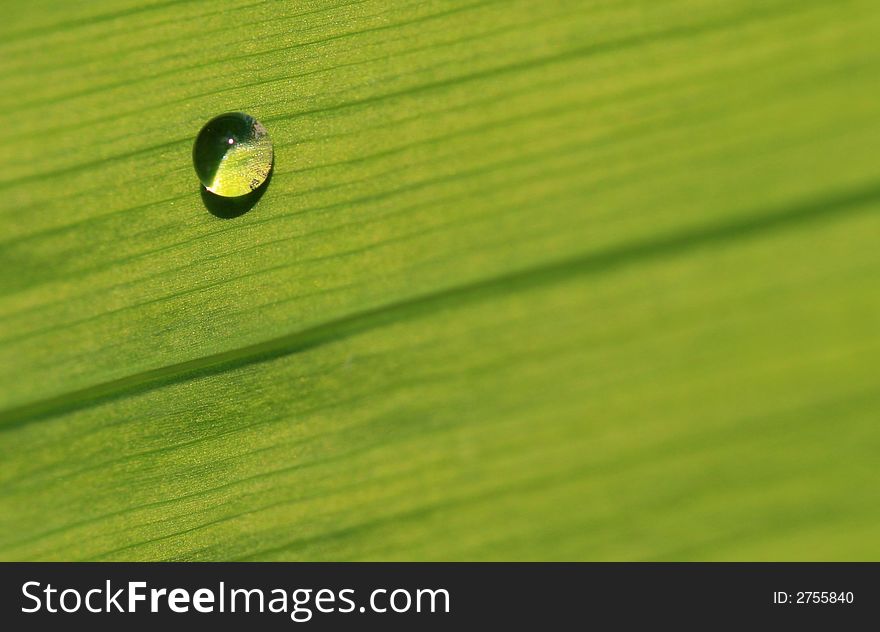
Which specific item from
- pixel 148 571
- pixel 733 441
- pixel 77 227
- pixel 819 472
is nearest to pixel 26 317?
pixel 77 227

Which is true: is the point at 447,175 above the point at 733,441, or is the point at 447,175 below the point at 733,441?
above

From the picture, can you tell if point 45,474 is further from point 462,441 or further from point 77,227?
point 462,441

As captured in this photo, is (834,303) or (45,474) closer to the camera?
(45,474)
